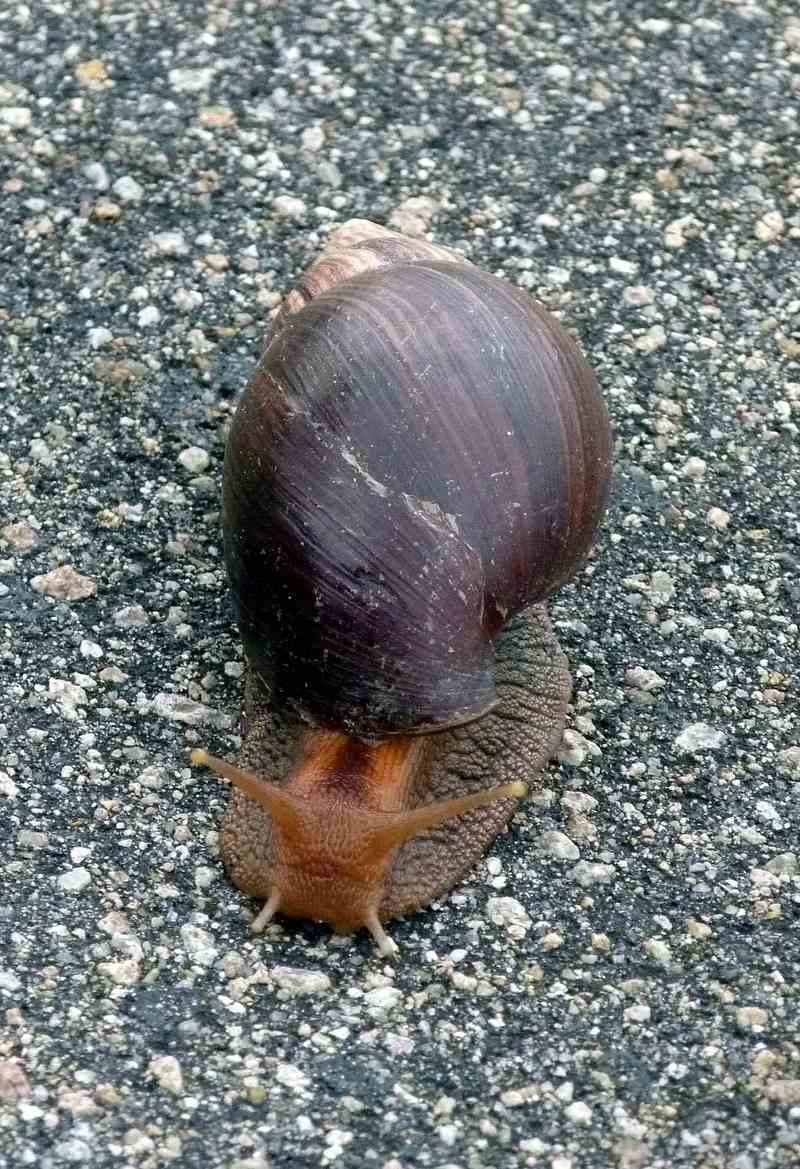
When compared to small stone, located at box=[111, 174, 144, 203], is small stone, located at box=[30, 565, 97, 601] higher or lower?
lower

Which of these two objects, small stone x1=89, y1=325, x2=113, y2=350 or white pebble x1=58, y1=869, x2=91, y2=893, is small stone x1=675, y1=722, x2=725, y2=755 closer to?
white pebble x1=58, y1=869, x2=91, y2=893

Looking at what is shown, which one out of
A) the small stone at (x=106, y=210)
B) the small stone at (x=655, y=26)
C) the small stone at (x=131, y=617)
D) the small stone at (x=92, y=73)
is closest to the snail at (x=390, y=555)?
the small stone at (x=131, y=617)

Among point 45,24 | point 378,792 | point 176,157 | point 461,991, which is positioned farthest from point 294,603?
point 45,24

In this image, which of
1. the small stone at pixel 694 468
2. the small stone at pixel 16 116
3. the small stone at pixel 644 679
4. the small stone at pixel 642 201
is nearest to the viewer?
the small stone at pixel 644 679

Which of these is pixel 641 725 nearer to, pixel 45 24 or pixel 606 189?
pixel 606 189

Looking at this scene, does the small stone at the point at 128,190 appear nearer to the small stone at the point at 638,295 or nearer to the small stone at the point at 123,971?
the small stone at the point at 638,295

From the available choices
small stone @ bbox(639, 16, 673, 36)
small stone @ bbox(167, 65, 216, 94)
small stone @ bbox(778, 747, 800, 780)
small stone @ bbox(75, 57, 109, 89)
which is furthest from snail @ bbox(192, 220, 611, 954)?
small stone @ bbox(639, 16, 673, 36)
